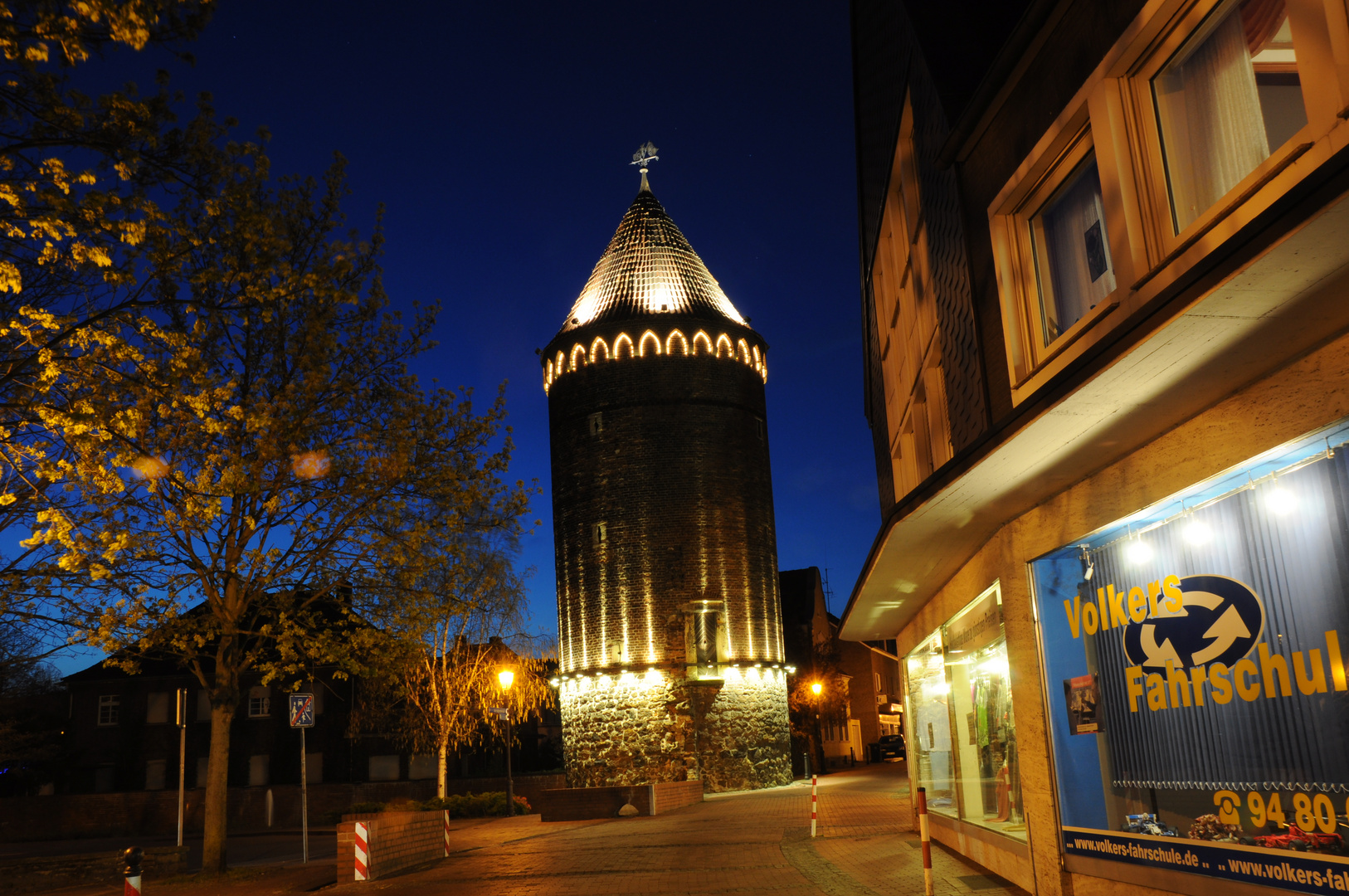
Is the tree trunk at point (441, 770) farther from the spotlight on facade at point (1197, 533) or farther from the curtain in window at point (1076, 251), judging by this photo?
the spotlight on facade at point (1197, 533)

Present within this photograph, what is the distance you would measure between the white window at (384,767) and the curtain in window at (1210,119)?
4221 cm

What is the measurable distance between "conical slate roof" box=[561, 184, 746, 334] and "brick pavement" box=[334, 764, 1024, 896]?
69.3ft

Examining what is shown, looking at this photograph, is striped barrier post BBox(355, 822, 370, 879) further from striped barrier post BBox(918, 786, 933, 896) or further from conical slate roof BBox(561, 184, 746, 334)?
conical slate roof BBox(561, 184, 746, 334)

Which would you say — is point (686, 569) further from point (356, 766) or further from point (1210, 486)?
point (1210, 486)

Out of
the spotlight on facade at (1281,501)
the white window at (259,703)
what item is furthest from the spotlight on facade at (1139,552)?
the white window at (259,703)

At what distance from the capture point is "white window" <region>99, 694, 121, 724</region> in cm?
4497

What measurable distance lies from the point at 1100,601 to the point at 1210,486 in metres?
1.69

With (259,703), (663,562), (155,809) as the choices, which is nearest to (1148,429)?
(663,562)

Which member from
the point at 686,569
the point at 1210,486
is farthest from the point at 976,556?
the point at 686,569

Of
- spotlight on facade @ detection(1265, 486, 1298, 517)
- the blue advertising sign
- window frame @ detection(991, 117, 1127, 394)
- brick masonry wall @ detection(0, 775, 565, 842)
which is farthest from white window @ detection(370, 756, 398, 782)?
spotlight on facade @ detection(1265, 486, 1298, 517)

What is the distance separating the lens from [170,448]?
15.5 metres

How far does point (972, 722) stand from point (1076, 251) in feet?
19.7

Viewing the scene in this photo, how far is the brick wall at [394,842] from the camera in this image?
1386 centimetres

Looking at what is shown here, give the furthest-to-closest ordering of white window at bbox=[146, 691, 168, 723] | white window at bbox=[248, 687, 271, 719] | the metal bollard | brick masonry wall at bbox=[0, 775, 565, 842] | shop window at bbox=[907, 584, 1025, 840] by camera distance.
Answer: white window at bbox=[146, 691, 168, 723], white window at bbox=[248, 687, 271, 719], brick masonry wall at bbox=[0, 775, 565, 842], shop window at bbox=[907, 584, 1025, 840], the metal bollard
